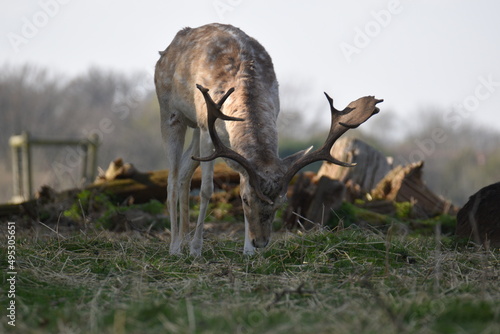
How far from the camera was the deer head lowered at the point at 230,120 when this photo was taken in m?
6.32

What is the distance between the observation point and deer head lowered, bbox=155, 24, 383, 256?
20.7ft

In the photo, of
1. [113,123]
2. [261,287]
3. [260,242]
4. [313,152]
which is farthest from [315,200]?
[113,123]

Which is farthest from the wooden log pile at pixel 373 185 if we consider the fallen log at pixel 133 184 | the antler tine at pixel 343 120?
the antler tine at pixel 343 120

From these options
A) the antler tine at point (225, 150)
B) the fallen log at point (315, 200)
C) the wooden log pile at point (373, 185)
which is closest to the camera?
the antler tine at point (225, 150)

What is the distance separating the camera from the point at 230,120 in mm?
6430

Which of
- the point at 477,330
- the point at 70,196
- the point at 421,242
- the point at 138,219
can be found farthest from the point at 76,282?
the point at 70,196

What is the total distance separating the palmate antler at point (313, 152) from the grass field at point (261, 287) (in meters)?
0.62

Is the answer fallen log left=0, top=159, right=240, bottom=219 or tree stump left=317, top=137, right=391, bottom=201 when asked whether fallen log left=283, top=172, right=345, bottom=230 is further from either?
fallen log left=0, top=159, right=240, bottom=219

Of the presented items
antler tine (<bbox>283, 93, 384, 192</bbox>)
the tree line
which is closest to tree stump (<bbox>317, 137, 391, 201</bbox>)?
antler tine (<bbox>283, 93, 384, 192</bbox>)

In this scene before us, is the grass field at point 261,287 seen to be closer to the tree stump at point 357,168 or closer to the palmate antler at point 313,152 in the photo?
the palmate antler at point 313,152

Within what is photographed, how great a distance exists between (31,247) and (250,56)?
9.47 feet

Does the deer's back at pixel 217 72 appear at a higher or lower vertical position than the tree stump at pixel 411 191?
higher

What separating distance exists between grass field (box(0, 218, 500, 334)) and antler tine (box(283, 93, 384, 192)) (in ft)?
2.28

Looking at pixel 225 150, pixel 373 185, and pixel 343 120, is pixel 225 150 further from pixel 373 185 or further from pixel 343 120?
pixel 373 185
